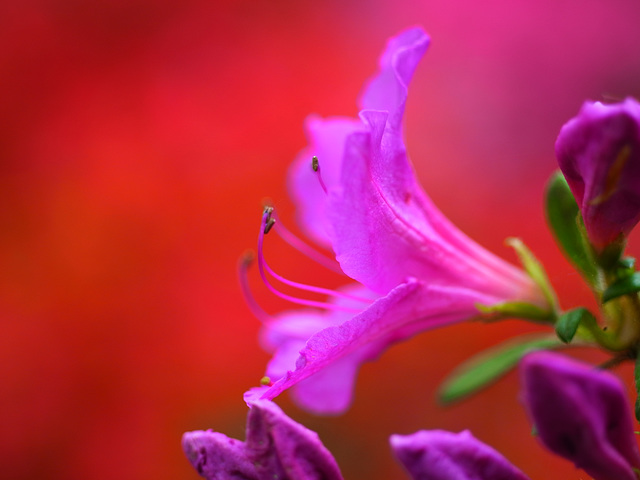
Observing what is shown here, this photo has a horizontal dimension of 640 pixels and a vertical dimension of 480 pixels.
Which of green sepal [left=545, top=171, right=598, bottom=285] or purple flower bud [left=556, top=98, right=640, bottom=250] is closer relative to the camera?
purple flower bud [left=556, top=98, right=640, bottom=250]

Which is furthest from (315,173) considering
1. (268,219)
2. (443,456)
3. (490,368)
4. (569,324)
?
(443,456)

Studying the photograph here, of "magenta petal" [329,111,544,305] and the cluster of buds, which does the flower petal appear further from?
"magenta petal" [329,111,544,305]

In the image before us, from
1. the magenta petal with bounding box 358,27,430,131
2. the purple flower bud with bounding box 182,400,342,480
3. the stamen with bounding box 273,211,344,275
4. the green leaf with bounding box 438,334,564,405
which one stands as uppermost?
the magenta petal with bounding box 358,27,430,131

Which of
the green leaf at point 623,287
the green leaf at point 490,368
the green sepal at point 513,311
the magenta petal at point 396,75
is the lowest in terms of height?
the green leaf at point 490,368

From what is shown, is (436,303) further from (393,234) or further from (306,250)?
(306,250)

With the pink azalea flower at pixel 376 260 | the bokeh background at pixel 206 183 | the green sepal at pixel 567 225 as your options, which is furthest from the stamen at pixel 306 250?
the bokeh background at pixel 206 183

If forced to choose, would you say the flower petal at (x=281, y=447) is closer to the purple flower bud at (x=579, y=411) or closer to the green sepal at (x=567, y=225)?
the purple flower bud at (x=579, y=411)

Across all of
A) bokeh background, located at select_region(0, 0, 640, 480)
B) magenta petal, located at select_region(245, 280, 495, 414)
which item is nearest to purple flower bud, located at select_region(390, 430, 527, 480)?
magenta petal, located at select_region(245, 280, 495, 414)
